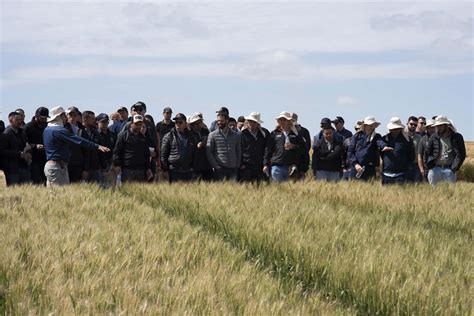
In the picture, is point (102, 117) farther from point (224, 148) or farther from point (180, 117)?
point (224, 148)

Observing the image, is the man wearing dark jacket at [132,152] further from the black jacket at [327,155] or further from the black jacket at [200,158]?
the black jacket at [327,155]

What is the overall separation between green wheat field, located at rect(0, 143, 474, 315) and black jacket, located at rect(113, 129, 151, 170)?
7.62ft

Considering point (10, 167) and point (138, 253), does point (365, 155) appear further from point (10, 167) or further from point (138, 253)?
point (138, 253)

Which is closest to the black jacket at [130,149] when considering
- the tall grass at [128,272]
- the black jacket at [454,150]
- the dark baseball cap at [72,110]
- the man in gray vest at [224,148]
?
the dark baseball cap at [72,110]

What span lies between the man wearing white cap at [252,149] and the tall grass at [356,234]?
1312mm

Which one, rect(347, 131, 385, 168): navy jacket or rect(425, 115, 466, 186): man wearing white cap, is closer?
rect(425, 115, 466, 186): man wearing white cap

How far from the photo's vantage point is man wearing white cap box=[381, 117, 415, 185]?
12109 millimetres

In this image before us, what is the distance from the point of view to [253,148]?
1290 centimetres

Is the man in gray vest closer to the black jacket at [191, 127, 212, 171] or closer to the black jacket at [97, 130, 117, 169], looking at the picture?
the black jacket at [191, 127, 212, 171]

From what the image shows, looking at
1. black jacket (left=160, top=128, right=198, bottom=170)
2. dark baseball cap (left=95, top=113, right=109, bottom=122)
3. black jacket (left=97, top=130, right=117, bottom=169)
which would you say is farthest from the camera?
dark baseball cap (left=95, top=113, right=109, bottom=122)

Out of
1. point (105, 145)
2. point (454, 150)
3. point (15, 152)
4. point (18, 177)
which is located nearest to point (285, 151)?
point (454, 150)

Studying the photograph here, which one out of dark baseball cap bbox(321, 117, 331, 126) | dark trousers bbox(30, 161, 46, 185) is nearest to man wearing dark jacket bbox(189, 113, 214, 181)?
dark baseball cap bbox(321, 117, 331, 126)

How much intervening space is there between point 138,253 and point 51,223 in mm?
1926

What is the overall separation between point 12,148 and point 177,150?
2976 millimetres
